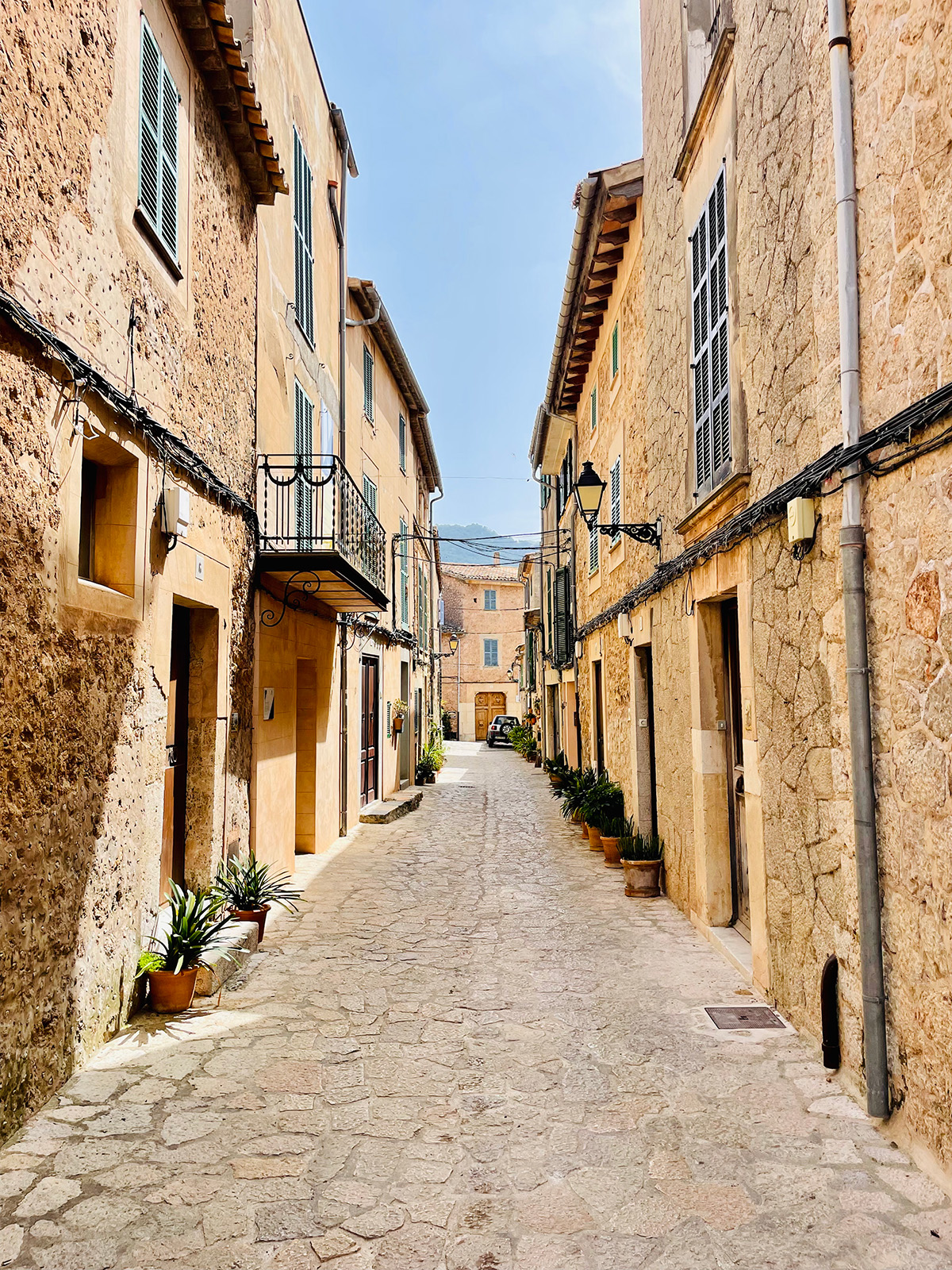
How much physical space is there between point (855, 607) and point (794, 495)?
0.88m

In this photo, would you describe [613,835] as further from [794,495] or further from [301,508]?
[794,495]

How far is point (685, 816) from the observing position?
23.4 feet

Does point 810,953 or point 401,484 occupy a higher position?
point 401,484

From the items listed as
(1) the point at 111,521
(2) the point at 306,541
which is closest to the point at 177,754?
(1) the point at 111,521

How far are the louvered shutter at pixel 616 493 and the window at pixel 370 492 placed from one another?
4.14 metres

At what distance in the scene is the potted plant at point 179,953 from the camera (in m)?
4.95

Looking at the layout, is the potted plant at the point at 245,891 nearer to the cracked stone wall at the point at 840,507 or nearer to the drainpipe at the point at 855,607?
the cracked stone wall at the point at 840,507

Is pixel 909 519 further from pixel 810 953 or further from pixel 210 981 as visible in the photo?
pixel 210 981

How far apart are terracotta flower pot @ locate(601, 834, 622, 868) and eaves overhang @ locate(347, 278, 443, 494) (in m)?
8.78

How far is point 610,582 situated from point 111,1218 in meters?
9.49

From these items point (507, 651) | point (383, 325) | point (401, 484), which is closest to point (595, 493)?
point (383, 325)

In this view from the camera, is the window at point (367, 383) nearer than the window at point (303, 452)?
No

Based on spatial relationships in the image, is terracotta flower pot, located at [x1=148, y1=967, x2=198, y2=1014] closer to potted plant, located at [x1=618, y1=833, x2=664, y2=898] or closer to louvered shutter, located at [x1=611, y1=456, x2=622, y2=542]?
potted plant, located at [x1=618, y1=833, x2=664, y2=898]

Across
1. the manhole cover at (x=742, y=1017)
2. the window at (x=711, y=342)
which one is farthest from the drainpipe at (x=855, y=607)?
the window at (x=711, y=342)
